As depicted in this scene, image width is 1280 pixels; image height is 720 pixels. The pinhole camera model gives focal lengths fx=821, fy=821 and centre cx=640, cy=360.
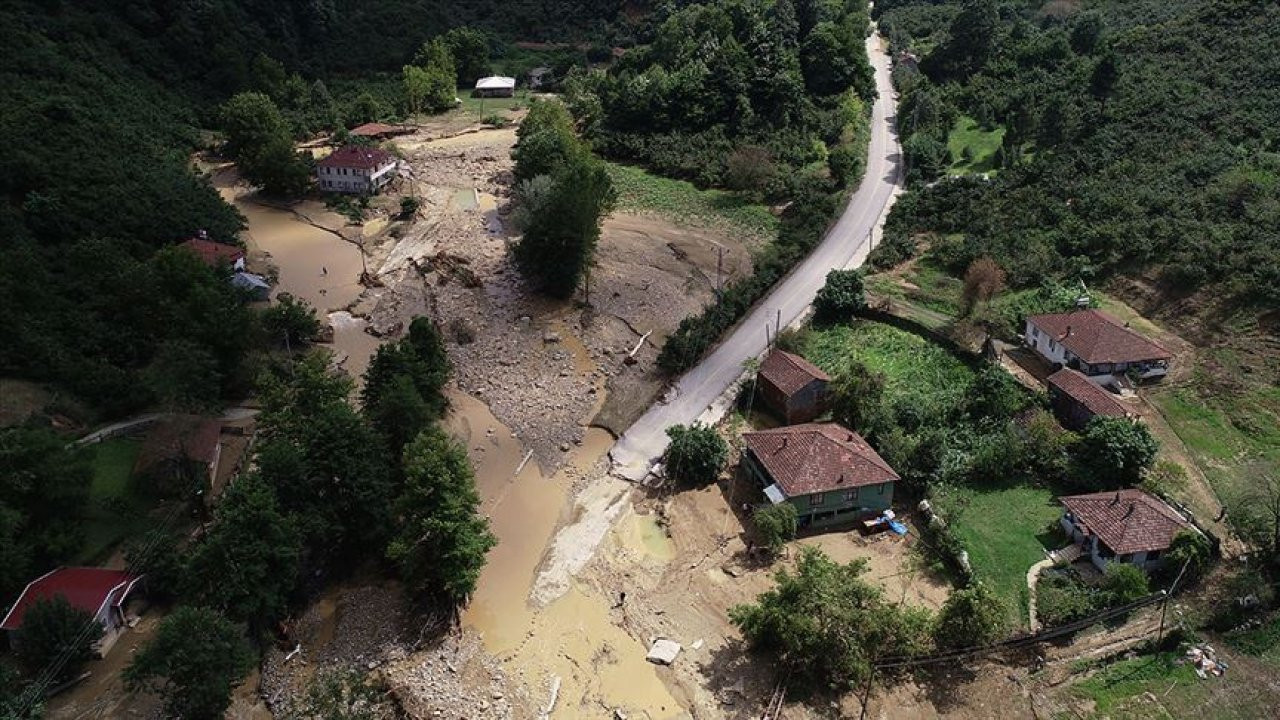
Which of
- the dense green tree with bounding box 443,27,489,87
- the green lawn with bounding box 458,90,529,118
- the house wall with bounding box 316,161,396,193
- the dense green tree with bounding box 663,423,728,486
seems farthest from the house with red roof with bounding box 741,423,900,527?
the dense green tree with bounding box 443,27,489,87

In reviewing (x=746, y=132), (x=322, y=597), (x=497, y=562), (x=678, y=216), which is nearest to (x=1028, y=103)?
(x=746, y=132)

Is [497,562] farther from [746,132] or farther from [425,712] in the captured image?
[746,132]

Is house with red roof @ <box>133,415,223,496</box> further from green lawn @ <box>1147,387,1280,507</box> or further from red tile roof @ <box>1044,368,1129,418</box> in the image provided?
green lawn @ <box>1147,387,1280,507</box>

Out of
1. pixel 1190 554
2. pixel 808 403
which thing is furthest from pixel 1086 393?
pixel 808 403

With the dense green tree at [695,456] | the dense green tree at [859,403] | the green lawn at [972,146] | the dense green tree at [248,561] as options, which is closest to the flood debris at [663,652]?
the dense green tree at [695,456]

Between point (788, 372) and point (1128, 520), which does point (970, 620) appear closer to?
point (1128, 520)
